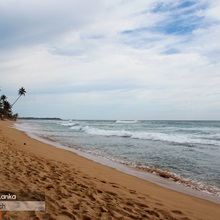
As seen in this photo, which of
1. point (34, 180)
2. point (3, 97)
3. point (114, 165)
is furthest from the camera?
point (3, 97)

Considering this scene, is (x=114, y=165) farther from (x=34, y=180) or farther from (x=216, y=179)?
(x=34, y=180)

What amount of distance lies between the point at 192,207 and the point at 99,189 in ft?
7.24

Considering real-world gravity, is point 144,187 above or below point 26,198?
below

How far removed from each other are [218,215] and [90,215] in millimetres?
2993

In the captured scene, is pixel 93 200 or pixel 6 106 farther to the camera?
pixel 6 106

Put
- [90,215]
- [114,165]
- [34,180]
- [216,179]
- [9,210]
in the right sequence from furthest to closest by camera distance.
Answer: [114,165] → [216,179] → [34,180] → [90,215] → [9,210]

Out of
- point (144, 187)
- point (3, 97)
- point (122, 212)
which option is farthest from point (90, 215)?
point (3, 97)

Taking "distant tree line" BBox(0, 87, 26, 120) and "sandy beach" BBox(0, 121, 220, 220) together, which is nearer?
"sandy beach" BBox(0, 121, 220, 220)

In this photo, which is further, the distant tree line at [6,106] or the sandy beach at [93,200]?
the distant tree line at [6,106]

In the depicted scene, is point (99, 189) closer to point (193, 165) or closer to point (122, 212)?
point (122, 212)

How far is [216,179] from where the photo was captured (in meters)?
8.53

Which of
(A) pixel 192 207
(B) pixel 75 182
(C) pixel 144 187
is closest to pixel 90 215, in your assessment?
(B) pixel 75 182

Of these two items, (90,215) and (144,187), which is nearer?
(90,215)

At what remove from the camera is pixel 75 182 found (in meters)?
6.10
